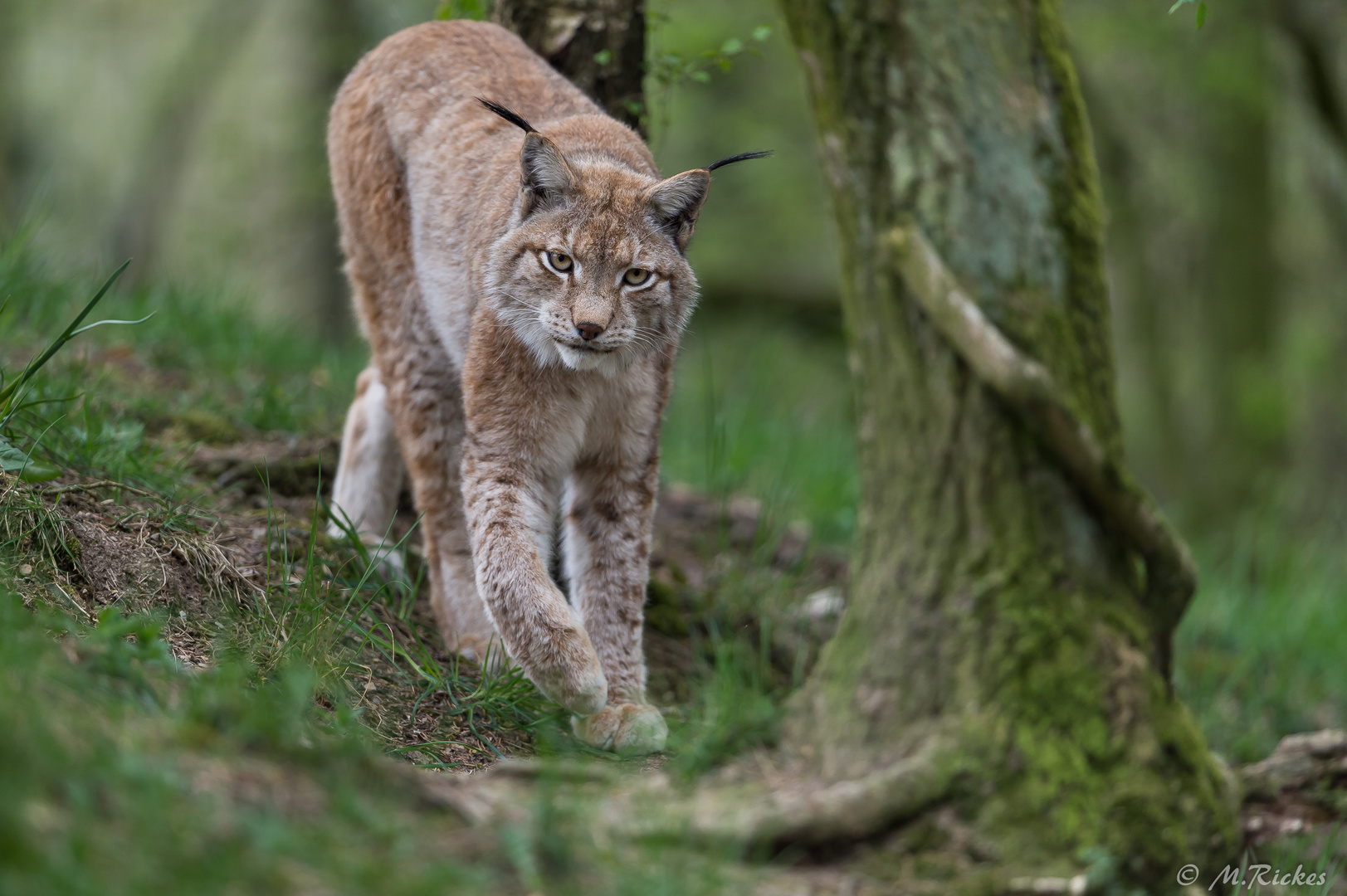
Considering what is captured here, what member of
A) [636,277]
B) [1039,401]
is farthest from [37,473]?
[1039,401]

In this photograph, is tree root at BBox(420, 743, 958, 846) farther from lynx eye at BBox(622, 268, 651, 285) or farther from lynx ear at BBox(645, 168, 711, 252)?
lynx ear at BBox(645, 168, 711, 252)

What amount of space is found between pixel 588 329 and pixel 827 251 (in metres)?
12.7

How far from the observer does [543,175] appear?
12.0ft

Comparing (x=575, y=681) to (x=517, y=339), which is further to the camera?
(x=517, y=339)

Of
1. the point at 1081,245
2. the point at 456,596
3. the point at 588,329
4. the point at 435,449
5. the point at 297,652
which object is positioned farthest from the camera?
the point at 435,449

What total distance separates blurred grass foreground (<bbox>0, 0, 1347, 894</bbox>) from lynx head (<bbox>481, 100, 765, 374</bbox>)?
644 mm

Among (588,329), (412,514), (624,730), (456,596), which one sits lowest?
(412,514)

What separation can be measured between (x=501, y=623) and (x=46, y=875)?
194 centimetres

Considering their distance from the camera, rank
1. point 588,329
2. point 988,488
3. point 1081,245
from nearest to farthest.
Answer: point 988,488 < point 1081,245 < point 588,329

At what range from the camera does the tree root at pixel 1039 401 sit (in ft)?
8.25

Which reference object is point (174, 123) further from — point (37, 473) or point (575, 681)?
point (575, 681)

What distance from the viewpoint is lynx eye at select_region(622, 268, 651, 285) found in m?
3.66

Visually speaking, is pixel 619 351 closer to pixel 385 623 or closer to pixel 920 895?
pixel 385 623

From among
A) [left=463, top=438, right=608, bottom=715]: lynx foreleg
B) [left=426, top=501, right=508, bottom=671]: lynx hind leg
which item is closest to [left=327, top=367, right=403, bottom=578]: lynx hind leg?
[left=426, top=501, right=508, bottom=671]: lynx hind leg
